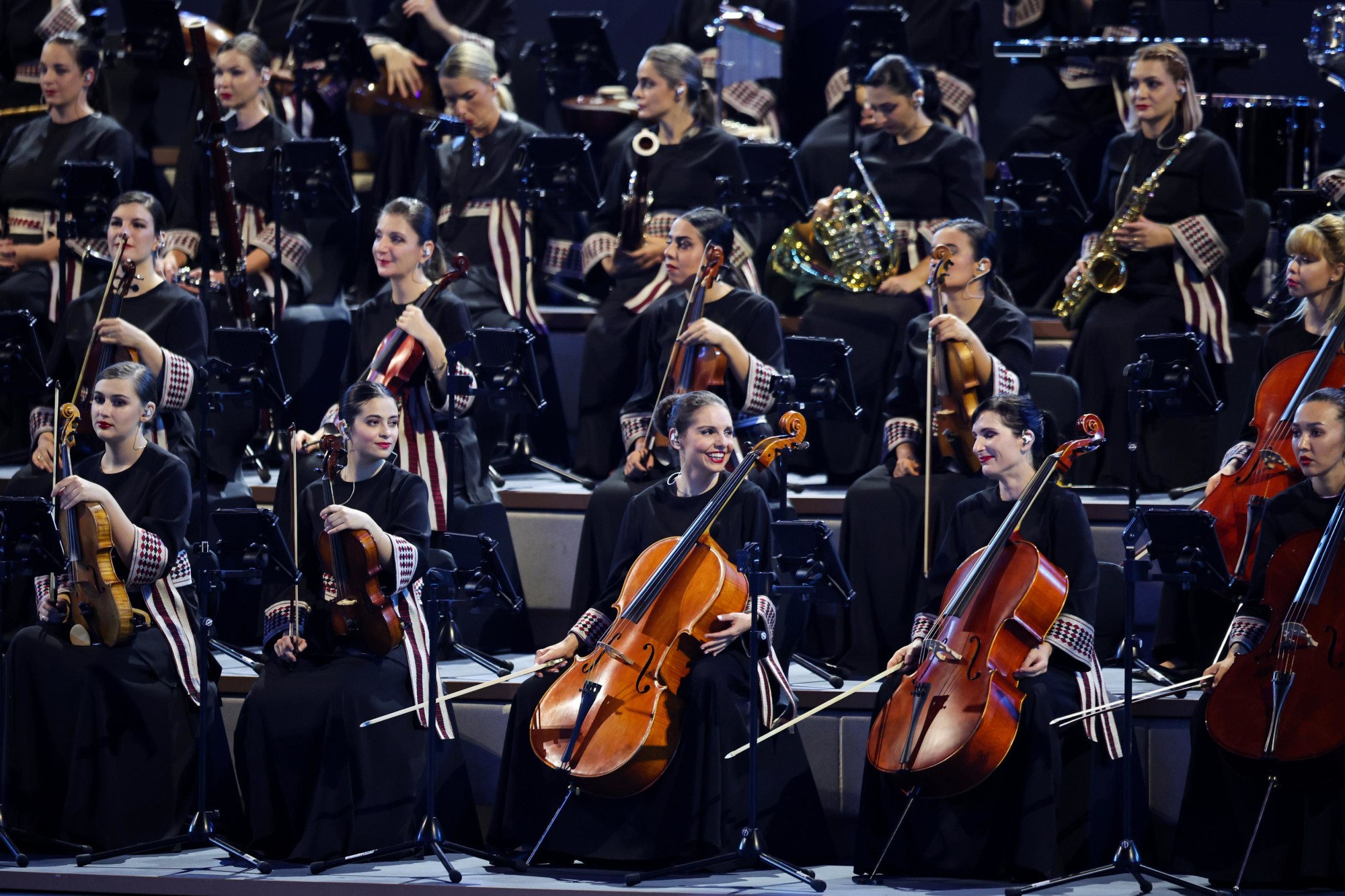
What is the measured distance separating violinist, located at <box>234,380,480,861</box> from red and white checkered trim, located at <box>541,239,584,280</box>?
2010 millimetres

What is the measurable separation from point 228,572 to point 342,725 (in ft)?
1.64

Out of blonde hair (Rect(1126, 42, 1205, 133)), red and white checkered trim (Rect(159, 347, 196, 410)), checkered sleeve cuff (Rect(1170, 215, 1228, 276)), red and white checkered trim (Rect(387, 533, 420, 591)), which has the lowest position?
red and white checkered trim (Rect(387, 533, 420, 591))

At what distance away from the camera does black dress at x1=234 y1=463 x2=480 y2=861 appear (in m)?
4.79

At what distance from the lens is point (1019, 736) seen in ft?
14.8

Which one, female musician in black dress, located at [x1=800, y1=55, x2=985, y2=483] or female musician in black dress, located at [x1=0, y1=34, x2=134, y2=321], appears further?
female musician in black dress, located at [x1=0, y1=34, x2=134, y2=321]

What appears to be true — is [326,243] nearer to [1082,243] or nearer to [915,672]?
[1082,243]

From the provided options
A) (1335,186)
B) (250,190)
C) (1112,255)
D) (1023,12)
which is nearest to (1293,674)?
(1112,255)

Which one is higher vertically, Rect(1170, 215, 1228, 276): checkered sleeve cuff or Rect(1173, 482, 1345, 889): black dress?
Rect(1170, 215, 1228, 276): checkered sleeve cuff

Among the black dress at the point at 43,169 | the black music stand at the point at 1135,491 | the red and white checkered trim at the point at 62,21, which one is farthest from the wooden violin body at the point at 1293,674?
the red and white checkered trim at the point at 62,21

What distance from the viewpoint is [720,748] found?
4.64 meters

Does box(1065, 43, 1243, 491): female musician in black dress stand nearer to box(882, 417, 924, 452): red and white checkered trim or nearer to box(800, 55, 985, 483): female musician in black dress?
box(800, 55, 985, 483): female musician in black dress

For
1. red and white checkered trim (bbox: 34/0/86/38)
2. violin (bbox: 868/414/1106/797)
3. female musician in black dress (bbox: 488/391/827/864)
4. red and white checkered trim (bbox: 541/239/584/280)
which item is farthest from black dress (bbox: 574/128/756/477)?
red and white checkered trim (bbox: 34/0/86/38)

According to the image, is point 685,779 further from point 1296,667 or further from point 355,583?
point 1296,667

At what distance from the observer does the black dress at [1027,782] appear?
14.8 ft
